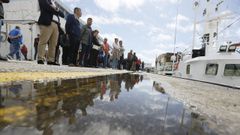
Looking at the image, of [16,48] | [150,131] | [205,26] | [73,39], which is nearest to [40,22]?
[73,39]

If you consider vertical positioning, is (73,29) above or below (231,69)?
above

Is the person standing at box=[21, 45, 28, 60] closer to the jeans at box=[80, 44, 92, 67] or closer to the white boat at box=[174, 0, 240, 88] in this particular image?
the jeans at box=[80, 44, 92, 67]

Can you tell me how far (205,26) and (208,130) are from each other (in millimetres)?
19568

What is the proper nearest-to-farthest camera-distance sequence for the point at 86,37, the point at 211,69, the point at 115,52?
the point at 86,37, the point at 211,69, the point at 115,52

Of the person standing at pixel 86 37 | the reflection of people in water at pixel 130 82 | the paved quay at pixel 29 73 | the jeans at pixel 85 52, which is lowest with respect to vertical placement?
the reflection of people in water at pixel 130 82

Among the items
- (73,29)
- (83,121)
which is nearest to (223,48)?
(73,29)

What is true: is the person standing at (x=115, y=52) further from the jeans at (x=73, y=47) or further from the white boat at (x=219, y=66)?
the jeans at (x=73, y=47)

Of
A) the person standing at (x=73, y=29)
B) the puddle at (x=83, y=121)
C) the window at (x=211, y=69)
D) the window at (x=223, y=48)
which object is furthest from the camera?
the window at (x=223, y=48)

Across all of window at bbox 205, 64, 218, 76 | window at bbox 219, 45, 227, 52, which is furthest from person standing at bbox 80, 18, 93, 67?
window at bbox 219, 45, 227, 52

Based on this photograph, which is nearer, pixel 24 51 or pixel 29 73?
pixel 29 73

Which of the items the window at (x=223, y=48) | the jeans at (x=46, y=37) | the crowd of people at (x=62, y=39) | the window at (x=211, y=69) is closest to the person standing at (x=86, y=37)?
the crowd of people at (x=62, y=39)

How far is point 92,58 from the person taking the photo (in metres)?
13.1

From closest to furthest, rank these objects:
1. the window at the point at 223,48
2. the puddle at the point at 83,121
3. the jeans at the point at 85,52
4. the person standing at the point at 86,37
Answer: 1. the puddle at the point at 83,121
2. the person standing at the point at 86,37
3. the jeans at the point at 85,52
4. the window at the point at 223,48

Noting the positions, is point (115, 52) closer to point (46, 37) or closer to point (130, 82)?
point (46, 37)
